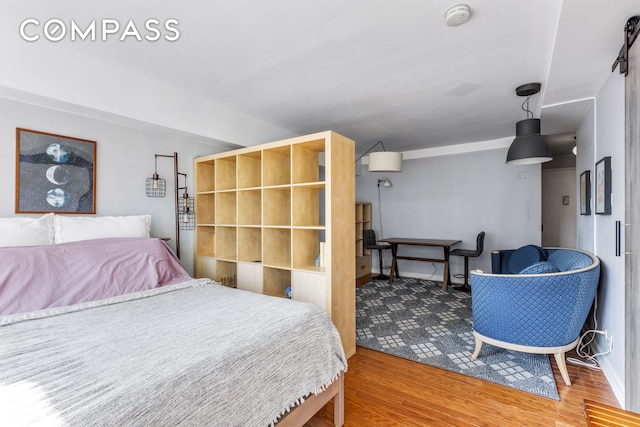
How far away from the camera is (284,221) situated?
3268 millimetres

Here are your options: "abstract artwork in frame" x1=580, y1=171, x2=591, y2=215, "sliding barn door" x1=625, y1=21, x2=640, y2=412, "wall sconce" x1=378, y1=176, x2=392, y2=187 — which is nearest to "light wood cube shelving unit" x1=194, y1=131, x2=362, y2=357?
"sliding barn door" x1=625, y1=21, x2=640, y2=412

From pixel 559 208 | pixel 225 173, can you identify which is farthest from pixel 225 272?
pixel 559 208

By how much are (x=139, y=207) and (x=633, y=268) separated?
379cm

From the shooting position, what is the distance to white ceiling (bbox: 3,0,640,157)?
176 centimetres

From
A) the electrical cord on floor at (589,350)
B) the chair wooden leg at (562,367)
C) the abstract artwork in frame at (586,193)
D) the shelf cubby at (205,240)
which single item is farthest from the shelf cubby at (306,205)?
the abstract artwork in frame at (586,193)

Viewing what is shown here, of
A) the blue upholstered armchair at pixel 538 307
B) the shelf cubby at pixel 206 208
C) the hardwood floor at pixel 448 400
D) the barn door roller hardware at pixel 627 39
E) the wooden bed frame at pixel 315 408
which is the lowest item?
the hardwood floor at pixel 448 400

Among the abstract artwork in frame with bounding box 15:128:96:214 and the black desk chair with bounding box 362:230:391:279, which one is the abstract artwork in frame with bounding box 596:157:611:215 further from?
the abstract artwork in frame with bounding box 15:128:96:214

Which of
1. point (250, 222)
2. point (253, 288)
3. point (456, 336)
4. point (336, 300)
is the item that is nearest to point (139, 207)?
point (250, 222)

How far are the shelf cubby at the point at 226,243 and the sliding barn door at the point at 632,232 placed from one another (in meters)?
3.24

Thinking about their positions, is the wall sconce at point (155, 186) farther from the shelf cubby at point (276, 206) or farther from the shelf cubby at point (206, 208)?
the shelf cubby at point (276, 206)

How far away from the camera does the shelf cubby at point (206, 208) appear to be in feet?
11.7

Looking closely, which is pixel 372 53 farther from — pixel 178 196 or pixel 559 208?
pixel 559 208

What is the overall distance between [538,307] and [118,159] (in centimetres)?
374

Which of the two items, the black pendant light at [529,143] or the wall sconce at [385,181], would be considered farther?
the wall sconce at [385,181]
